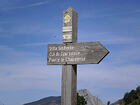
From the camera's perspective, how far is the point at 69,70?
755 centimetres

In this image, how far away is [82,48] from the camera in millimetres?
7469

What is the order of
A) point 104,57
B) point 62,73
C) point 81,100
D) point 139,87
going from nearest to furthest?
point 104,57 < point 62,73 < point 81,100 < point 139,87

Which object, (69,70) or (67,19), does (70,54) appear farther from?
(67,19)

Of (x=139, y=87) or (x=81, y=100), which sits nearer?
(x=81, y=100)

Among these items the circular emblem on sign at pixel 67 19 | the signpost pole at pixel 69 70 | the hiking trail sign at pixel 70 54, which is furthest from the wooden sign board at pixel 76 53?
the circular emblem on sign at pixel 67 19

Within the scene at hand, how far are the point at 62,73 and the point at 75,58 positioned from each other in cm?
68

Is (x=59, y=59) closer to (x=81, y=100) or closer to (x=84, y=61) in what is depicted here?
(x=84, y=61)

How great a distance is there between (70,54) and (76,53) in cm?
20

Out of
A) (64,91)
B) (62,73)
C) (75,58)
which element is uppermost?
(75,58)

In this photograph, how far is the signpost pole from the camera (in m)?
7.46

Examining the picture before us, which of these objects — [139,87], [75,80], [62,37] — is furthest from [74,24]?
[139,87]

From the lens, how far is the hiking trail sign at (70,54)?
7.30 m

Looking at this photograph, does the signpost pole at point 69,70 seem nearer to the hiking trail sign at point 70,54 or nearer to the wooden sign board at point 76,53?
the hiking trail sign at point 70,54

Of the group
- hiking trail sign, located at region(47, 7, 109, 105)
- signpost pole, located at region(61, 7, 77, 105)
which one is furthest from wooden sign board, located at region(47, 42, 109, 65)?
signpost pole, located at region(61, 7, 77, 105)
